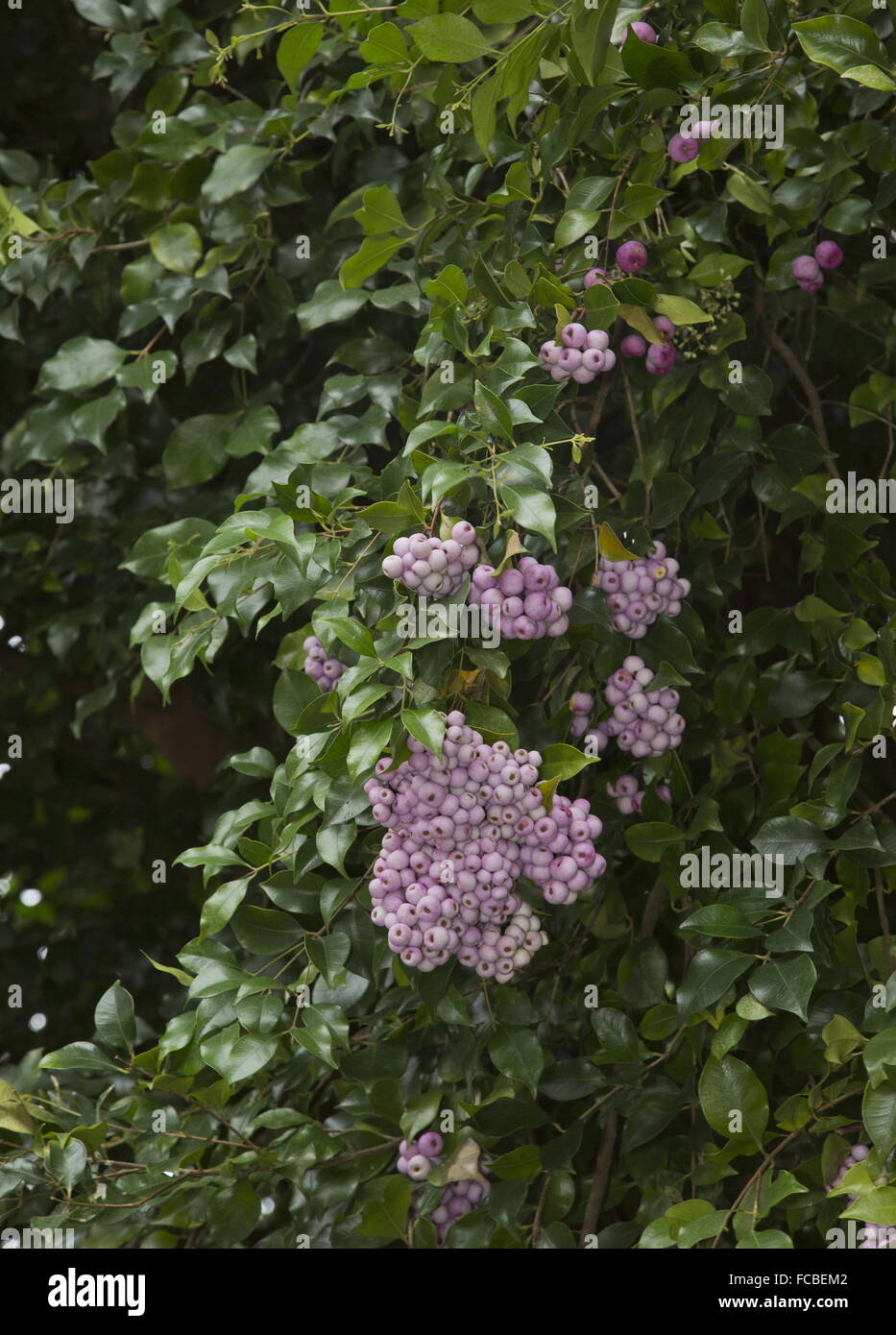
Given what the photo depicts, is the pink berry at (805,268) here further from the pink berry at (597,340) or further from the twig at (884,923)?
the twig at (884,923)

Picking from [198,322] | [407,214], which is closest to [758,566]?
[407,214]

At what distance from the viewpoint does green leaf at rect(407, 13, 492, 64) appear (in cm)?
120

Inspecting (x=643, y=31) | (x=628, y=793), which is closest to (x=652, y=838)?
(x=628, y=793)

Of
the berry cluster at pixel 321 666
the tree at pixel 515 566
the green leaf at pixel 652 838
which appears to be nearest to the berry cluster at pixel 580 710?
the tree at pixel 515 566

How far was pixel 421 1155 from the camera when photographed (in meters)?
1.37

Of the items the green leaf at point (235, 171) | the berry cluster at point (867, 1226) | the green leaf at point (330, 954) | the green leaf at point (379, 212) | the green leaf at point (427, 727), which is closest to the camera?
the green leaf at point (427, 727)

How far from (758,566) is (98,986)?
1150mm

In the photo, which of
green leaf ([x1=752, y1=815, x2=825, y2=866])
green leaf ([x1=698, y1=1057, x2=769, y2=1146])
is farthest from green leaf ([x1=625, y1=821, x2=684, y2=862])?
green leaf ([x1=698, y1=1057, x2=769, y2=1146])

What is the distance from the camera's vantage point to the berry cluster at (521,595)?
1.09m

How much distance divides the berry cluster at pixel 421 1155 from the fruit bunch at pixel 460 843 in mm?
323

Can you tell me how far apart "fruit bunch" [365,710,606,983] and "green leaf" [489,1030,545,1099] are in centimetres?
20

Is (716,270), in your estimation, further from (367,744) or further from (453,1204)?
(453,1204)

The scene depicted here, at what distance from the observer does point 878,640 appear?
1302 mm
